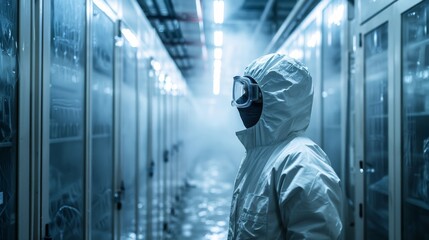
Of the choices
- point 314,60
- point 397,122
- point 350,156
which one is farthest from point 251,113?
point 314,60

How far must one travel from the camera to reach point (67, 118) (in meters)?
1.35

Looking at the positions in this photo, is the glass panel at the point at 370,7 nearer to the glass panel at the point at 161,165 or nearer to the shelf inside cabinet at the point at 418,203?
the shelf inside cabinet at the point at 418,203

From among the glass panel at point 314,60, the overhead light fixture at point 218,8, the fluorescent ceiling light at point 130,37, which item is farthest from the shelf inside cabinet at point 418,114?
the overhead light fixture at point 218,8

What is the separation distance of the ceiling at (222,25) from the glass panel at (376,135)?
1.97m

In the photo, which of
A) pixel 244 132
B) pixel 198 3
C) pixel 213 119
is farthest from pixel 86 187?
pixel 213 119

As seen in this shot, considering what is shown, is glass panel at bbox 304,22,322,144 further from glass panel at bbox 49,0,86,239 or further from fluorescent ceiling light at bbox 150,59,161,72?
glass panel at bbox 49,0,86,239

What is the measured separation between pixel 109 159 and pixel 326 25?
5.55ft

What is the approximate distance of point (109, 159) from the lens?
1.86 m

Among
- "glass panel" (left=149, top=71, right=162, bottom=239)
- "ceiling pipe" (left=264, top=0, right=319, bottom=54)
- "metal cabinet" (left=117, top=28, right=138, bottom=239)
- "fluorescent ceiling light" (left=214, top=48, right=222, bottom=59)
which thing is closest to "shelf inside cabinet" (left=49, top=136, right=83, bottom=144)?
"metal cabinet" (left=117, top=28, right=138, bottom=239)

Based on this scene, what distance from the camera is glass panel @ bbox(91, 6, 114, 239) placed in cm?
166

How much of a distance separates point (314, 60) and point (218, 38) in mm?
2495

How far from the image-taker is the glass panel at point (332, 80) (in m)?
2.25

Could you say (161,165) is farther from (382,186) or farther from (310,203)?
(310,203)

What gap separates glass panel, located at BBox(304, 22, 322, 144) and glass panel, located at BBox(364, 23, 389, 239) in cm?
77
